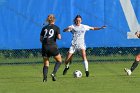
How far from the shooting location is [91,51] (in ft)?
90.7

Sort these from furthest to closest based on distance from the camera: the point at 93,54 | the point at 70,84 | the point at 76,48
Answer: the point at 93,54
the point at 76,48
the point at 70,84

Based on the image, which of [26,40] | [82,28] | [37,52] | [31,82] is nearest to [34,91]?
[31,82]

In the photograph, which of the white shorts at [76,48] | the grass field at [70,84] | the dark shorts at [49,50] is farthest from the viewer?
the white shorts at [76,48]

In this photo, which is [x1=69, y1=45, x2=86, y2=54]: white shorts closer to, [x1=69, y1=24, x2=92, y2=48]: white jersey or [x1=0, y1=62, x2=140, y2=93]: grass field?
[x1=69, y1=24, x2=92, y2=48]: white jersey

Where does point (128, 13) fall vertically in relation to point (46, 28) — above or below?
above

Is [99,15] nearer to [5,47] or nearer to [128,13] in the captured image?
[128,13]

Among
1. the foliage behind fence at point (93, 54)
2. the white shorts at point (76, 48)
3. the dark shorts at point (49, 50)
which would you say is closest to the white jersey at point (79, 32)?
the white shorts at point (76, 48)

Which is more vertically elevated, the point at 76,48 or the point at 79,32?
the point at 79,32

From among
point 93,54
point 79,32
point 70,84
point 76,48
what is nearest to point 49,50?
point 70,84

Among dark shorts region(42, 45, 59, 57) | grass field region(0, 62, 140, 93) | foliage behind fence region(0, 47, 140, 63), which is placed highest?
foliage behind fence region(0, 47, 140, 63)

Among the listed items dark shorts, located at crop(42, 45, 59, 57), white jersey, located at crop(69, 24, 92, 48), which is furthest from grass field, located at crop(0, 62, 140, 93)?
white jersey, located at crop(69, 24, 92, 48)

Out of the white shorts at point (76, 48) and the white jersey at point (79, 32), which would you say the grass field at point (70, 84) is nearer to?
the white shorts at point (76, 48)

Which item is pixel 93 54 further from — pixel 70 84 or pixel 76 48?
pixel 70 84

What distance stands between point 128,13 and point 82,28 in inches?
258
